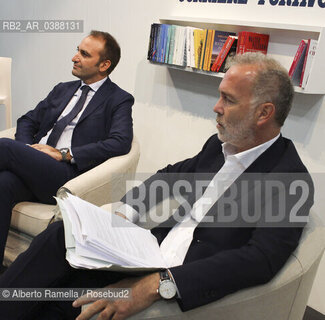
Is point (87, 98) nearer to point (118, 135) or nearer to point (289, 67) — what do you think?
point (118, 135)

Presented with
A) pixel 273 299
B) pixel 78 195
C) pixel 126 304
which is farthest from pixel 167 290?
pixel 78 195

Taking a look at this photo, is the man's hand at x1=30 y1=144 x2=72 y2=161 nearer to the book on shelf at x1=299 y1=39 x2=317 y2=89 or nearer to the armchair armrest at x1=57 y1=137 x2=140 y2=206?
the armchair armrest at x1=57 y1=137 x2=140 y2=206

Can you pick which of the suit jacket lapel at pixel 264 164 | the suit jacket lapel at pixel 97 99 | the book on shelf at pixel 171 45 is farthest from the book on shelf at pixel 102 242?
the book on shelf at pixel 171 45

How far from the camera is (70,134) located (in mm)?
2883

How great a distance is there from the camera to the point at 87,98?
2.97 meters

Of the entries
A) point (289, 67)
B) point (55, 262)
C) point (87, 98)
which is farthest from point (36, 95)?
point (55, 262)

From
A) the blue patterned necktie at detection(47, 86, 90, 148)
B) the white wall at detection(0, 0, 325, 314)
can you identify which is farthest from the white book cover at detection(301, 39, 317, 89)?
the blue patterned necktie at detection(47, 86, 90, 148)

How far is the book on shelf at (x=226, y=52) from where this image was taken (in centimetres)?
274

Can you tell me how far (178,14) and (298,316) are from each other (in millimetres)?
2393

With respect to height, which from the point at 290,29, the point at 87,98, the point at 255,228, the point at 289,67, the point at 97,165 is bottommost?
the point at 97,165

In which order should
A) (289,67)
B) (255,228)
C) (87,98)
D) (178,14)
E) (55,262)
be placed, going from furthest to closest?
(178,14) → (87,98) → (289,67) → (55,262) → (255,228)

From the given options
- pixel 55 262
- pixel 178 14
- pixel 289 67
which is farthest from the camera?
pixel 178 14

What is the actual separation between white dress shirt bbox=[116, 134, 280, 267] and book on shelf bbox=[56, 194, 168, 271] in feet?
0.21

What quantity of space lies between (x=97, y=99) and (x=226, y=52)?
90 centimetres
